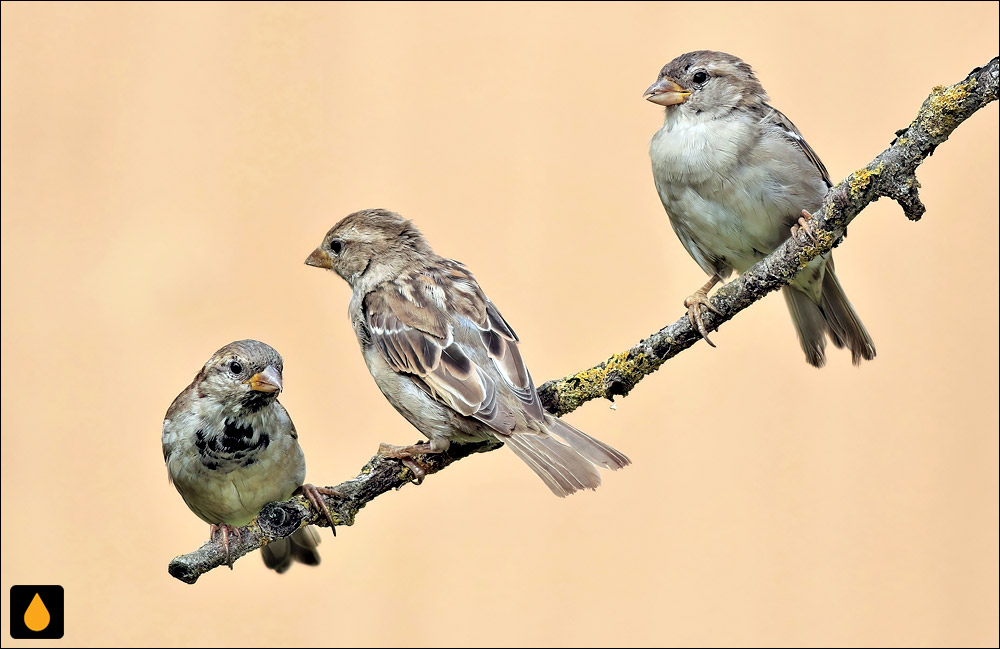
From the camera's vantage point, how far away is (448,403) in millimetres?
2955

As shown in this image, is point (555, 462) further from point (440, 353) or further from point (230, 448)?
point (230, 448)

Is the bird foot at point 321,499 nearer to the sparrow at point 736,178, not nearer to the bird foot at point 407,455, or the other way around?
the bird foot at point 407,455

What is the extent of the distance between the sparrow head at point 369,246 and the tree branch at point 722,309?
706mm

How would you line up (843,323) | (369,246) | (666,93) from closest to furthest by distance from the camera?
(369,246), (666,93), (843,323)

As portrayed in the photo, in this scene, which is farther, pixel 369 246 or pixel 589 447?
pixel 369 246

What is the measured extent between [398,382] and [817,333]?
1.78 metres

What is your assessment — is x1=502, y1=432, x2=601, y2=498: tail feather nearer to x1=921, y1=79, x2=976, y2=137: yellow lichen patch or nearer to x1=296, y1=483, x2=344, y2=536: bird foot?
x1=296, y1=483, x2=344, y2=536: bird foot

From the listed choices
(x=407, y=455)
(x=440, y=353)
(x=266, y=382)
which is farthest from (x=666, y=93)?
(x=266, y=382)

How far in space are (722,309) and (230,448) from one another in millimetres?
1619

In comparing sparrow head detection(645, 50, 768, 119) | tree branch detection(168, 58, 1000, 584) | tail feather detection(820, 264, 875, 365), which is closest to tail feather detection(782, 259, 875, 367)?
tail feather detection(820, 264, 875, 365)

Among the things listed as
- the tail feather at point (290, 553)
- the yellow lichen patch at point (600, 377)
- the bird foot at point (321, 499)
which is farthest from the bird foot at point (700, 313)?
the tail feather at point (290, 553)

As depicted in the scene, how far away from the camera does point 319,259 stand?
3.50 m

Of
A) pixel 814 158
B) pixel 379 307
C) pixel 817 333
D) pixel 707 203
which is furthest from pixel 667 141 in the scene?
pixel 379 307

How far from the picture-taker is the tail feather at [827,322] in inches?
150
